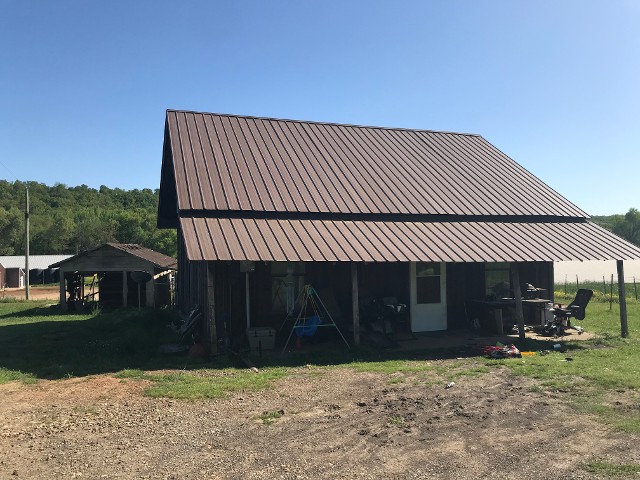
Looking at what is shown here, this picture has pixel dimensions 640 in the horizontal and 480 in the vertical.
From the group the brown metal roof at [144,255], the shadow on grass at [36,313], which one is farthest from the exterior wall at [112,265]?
the shadow on grass at [36,313]

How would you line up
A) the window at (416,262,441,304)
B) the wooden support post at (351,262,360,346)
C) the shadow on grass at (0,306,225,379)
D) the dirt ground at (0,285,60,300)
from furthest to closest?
1. the dirt ground at (0,285,60,300)
2. the window at (416,262,441,304)
3. the wooden support post at (351,262,360,346)
4. the shadow on grass at (0,306,225,379)

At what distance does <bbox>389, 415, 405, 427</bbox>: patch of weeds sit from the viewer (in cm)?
608

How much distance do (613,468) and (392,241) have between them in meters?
7.51

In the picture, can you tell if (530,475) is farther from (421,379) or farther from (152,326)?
(152,326)

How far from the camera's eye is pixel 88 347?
439 inches

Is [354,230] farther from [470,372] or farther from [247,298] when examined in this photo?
[470,372]

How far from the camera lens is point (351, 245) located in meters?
11.3

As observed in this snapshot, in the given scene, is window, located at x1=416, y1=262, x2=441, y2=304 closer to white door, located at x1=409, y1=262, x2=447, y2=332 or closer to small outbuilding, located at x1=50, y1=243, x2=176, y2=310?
white door, located at x1=409, y1=262, x2=447, y2=332

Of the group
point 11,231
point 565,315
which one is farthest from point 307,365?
point 11,231

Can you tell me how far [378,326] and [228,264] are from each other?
3.80m

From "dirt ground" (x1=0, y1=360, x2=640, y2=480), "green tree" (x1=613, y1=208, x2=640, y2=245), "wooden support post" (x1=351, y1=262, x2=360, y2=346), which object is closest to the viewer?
"dirt ground" (x1=0, y1=360, x2=640, y2=480)

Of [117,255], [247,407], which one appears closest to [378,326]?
[247,407]

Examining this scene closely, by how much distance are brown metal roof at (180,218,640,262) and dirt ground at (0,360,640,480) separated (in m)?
3.20

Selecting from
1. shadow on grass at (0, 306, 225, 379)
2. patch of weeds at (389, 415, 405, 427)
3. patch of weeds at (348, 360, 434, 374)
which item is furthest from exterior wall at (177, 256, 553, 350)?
patch of weeds at (389, 415, 405, 427)
